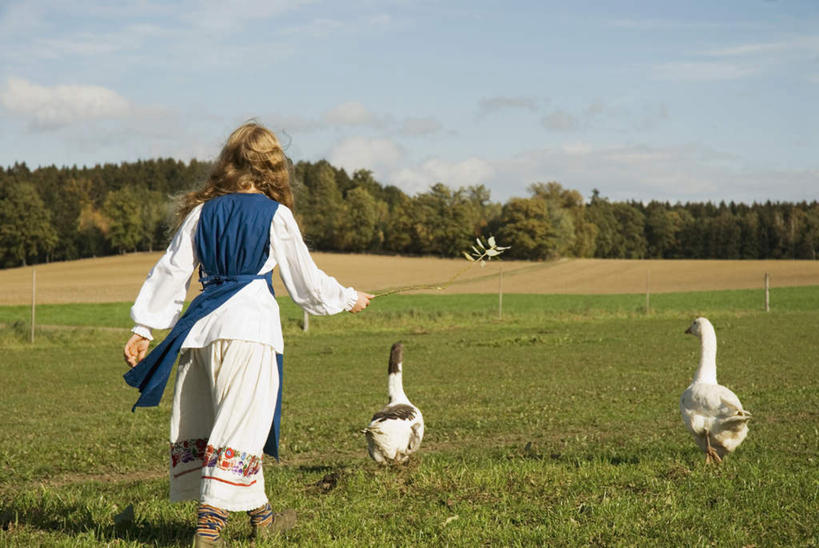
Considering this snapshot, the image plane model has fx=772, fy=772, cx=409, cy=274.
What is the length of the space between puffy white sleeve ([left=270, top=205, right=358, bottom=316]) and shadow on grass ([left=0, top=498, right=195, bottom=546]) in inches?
69.2

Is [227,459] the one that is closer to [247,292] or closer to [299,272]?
[247,292]

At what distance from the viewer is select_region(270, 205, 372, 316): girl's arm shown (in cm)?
462

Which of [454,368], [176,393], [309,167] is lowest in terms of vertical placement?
[454,368]

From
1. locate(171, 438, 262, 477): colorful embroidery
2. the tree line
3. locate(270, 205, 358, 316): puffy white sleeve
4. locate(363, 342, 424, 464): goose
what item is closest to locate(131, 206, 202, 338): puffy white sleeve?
locate(270, 205, 358, 316): puffy white sleeve

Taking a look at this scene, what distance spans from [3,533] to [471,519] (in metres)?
3.12

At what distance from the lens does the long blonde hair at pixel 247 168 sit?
4742 millimetres

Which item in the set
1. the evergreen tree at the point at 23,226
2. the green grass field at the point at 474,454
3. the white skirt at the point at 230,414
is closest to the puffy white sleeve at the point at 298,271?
the white skirt at the point at 230,414

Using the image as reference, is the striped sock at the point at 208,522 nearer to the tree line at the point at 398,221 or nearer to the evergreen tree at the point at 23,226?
the tree line at the point at 398,221

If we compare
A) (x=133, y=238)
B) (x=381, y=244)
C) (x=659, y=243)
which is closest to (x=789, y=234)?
(x=659, y=243)

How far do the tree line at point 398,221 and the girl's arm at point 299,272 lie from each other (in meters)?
73.5

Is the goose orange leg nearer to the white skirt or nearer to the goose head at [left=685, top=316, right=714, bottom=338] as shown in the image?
the goose head at [left=685, top=316, right=714, bottom=338]

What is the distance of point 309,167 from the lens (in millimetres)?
129625

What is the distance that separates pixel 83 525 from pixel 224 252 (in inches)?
93.0

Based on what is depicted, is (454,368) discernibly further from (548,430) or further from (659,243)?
(659,243)
